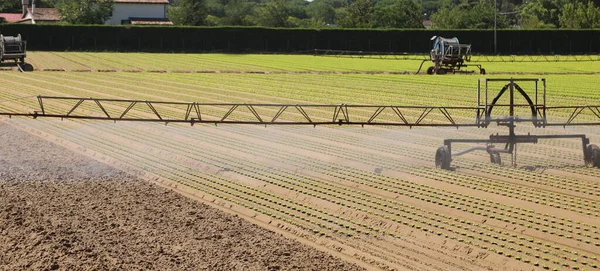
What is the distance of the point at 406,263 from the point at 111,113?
2203cm

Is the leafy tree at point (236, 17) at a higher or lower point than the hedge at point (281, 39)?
higher

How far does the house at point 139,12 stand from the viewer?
370 ft

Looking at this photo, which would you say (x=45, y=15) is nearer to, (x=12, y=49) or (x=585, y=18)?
(x=12, y=49)

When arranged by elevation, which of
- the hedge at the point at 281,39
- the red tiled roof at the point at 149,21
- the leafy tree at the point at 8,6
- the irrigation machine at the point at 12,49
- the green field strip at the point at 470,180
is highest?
the leafy tree at the point at 8,6

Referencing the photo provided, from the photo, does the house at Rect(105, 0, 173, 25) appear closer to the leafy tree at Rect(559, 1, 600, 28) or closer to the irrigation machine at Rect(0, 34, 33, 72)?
the leafy tree at Rect(559, 1, 600, 28)

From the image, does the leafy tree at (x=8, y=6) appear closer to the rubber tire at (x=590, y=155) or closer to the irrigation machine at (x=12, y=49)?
the irrigation machine at (x=12, y=49)

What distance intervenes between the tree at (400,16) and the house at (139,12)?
30230 millimetres

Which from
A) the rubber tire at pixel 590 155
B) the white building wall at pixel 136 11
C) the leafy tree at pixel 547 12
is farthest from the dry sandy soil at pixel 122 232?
the leafy tree at pixel 547 12

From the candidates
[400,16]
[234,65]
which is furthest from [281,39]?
[400,16]

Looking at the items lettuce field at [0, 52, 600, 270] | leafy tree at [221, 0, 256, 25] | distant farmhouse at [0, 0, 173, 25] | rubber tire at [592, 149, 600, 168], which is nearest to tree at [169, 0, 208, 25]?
distant farmhouse at [0, 0, 173, 25]

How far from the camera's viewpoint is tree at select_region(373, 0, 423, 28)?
12081 cm

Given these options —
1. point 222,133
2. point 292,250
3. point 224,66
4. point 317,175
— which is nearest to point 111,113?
point 222,133

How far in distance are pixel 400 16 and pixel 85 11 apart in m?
43.7

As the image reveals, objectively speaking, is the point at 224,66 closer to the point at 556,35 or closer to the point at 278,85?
the point at 278,85
